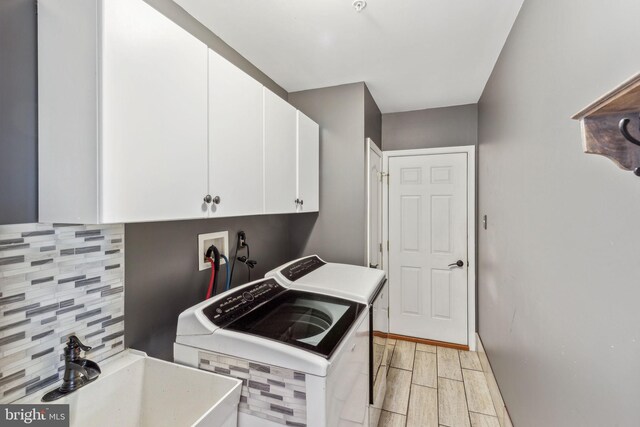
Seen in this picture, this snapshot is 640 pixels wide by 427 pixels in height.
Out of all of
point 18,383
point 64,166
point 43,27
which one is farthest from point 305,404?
point 43,27

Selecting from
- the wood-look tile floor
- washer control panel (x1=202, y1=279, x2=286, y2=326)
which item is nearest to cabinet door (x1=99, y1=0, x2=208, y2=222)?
washer control panel (x1=202, y1=279, x2=286, y2=326)

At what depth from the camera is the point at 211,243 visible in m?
1.64

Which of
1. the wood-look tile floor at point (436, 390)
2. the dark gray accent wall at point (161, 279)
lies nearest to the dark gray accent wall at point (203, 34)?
the dark gray accent wall at point (161, 279)

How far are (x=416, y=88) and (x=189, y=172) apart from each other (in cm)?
214

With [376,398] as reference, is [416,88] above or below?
above

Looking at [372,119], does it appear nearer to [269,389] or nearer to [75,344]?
[269,389]

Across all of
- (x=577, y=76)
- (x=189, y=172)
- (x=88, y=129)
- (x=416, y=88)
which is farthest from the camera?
(x=416, y=88)

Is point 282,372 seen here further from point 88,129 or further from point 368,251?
point 368,251

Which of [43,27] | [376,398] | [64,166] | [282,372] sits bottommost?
[376,398]

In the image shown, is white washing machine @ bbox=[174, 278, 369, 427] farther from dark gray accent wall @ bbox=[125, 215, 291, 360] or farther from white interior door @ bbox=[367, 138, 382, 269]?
white interior door @ bbox=[367, 138, 382, 269]

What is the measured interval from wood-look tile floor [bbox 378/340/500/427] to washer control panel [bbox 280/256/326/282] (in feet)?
3.69

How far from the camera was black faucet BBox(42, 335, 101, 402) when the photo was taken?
3.01 feet


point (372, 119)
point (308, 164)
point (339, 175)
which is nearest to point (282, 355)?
point (308, 164)

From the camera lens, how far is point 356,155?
2.29m
